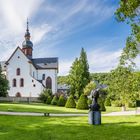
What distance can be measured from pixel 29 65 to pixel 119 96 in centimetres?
3663

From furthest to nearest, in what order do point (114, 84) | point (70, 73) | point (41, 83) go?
point (70, 73), point (41, 83), point (114, 84)

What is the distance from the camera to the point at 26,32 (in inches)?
3204

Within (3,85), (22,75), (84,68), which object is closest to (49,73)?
(22,75)

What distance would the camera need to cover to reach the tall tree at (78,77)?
7901 centimetres

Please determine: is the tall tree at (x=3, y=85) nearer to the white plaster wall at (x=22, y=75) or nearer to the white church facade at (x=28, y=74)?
the white church facade at (x=28, y=74)

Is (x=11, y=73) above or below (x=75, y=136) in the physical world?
above

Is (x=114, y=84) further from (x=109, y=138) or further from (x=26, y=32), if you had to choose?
(x=26, y=32)

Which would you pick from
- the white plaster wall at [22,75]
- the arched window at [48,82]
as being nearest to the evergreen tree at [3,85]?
the white plaster wall at [22,75]

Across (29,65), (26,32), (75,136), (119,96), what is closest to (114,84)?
(119,96)

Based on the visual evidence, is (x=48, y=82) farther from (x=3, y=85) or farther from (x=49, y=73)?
(x=3, y=85)

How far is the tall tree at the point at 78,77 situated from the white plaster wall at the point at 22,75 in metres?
10.3

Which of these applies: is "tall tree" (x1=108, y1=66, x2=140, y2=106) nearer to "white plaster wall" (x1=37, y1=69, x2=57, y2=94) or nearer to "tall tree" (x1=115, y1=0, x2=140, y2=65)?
"tall tree" (x1=115, y1=0, x2=140, y2=65)

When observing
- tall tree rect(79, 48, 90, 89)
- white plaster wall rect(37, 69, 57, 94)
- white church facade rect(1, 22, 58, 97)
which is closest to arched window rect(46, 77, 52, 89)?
white church facade rect(1, 22, 58, 97)

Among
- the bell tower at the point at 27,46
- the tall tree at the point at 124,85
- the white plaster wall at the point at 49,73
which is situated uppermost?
the bell tower at the point at 27,46
